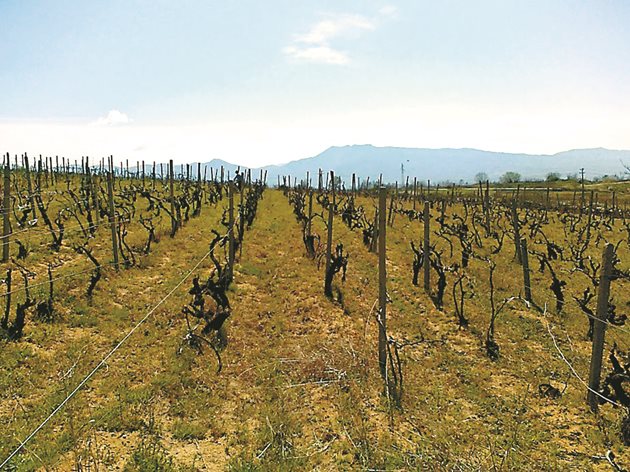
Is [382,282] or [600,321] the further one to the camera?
[382,282]

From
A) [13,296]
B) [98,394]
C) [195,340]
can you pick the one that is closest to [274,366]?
[195,340]

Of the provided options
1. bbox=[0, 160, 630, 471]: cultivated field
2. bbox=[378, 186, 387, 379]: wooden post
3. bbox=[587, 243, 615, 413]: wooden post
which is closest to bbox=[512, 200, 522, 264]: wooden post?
bbox=[0, 160, 630, 471]: cultivated field

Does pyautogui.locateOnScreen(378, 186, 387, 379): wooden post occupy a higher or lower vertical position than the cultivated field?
higher

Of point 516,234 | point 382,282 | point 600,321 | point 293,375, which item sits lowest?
point 293,375

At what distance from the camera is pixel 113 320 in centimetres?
678

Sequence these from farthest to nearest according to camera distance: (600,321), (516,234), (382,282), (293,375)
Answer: (516,234) < (382,282) < (293,375) < (600,321)

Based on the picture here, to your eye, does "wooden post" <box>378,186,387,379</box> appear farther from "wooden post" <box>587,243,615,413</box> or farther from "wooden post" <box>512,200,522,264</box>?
"wooden post" <box>512,200,522,264</box>

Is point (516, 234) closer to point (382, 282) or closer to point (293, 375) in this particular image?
point (382, 282)

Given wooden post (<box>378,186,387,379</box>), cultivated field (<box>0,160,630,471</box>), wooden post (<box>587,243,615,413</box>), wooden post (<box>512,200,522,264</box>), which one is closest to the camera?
cultivated field (<box>0,160,630,471</box>)

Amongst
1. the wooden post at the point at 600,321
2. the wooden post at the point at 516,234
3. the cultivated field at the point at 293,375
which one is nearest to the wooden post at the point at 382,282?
the cultivated field at the point at 293,375

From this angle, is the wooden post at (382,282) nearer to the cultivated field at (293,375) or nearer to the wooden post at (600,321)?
the cultivated field at (293,375)

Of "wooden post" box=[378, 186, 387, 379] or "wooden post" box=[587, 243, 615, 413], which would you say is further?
"wooden post" box=[378, 186, 387, 379]

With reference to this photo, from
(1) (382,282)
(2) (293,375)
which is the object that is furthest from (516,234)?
(2) (293,375)

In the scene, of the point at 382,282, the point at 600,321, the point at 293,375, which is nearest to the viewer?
the point at 600,321
